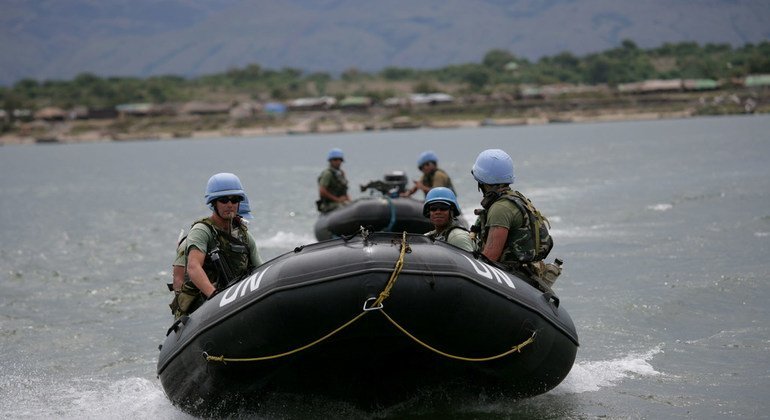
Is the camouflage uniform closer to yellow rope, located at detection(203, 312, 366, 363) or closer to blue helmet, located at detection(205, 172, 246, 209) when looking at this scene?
yellow rope, located at detection(203, 312, 366, 363)

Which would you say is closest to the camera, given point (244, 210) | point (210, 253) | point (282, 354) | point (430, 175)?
point (282, 354)

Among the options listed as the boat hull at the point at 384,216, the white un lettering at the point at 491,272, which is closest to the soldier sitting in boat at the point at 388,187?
the boat hull at the point at 384,216

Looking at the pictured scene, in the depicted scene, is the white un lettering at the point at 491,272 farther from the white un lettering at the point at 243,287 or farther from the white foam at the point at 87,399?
the white foam at the point at 87,399

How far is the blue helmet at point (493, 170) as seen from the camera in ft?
31.9

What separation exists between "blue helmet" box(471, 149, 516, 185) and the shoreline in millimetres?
105766

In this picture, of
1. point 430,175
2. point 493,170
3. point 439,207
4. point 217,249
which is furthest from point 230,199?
point 430,175

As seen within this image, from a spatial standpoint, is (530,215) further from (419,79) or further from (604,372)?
(419,79)

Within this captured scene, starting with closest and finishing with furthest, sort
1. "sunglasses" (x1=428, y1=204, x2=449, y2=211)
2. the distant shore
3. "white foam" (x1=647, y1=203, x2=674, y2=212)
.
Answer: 1. "sunglasses" (x1=428, y1=204, x2=449, y2=211)
2. "white foam" (x1=647, y1=203, x2=674, y2=212)
3. the distant shore

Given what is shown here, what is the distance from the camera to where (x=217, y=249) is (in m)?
9.51

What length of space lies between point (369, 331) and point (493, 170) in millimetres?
2099

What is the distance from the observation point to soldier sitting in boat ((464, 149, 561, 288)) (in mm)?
9594

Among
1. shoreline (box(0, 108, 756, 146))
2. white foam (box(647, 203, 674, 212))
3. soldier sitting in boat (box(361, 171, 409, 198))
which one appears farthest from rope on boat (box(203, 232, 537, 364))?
shoreline (box(0, 108, 756, 146))

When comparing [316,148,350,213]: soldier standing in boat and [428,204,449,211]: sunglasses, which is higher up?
[428,204,449,211]: sunglasses

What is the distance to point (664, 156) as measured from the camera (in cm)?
5244
